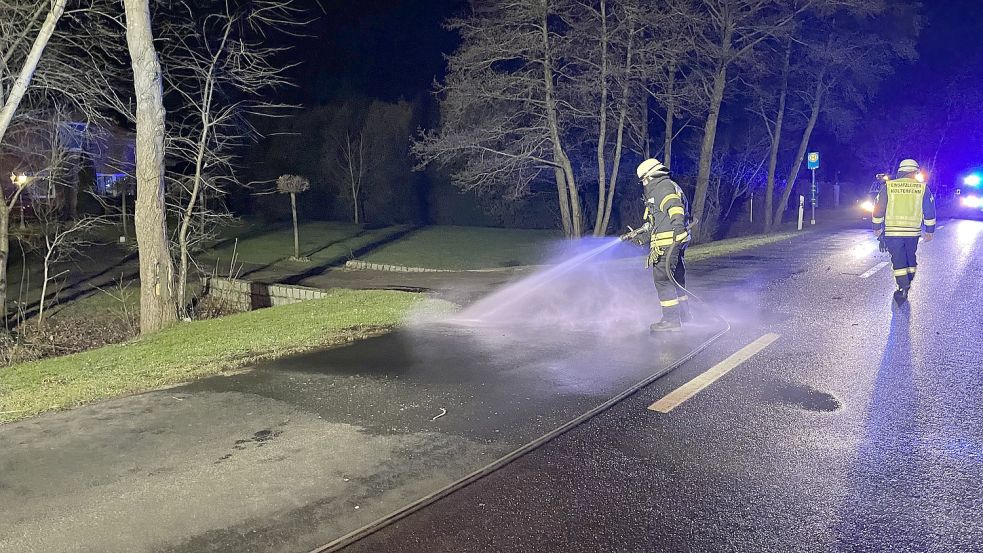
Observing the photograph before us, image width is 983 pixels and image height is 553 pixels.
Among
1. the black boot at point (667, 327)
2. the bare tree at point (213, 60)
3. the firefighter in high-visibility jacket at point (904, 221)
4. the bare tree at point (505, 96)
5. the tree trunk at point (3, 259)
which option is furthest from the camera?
the bare tree at point (505, 96)

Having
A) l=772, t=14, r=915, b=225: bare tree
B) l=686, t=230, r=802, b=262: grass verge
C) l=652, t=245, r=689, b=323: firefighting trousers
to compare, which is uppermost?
l=772, t=14, r=915, b=225: bare tree

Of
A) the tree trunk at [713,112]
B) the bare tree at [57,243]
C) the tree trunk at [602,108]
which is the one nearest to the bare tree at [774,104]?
the tree trunk at [713,112]

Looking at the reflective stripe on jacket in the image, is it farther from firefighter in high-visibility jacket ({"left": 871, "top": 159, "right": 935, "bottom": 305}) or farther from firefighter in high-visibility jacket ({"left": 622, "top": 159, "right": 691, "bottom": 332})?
firefighter in high-visibility jacket ({"left": 871, "top": 159, "right": 935, "bottom": 305})

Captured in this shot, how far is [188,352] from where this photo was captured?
25.0 ft

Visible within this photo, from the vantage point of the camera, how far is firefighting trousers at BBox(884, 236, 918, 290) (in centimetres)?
949

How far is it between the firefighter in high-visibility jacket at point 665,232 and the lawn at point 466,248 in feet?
37.7

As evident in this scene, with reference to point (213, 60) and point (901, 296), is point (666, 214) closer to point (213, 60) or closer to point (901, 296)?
point (901, 296)

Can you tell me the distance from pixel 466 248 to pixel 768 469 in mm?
20572

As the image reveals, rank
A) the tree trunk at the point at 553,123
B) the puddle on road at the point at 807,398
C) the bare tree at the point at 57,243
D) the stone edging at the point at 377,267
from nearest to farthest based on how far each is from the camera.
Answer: the puddle on road at the point at 807,398
the bare tree at the point at 57,243
the stone edging at the point at 377,267
the tree trunk at the point at 553,123

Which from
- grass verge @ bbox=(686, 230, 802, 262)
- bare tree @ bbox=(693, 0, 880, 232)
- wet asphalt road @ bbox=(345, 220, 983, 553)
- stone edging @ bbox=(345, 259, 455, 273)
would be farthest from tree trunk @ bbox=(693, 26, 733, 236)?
wet asphalt road @ bbox=(345, 220, 983, 553)

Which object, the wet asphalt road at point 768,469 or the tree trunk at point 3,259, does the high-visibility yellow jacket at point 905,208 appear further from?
the tree trunk at point 3,259

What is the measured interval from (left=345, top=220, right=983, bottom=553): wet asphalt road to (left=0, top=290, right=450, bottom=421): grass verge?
12.4ft

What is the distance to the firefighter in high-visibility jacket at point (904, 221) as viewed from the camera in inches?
376

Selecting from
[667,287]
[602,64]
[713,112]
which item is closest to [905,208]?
[667,287]
